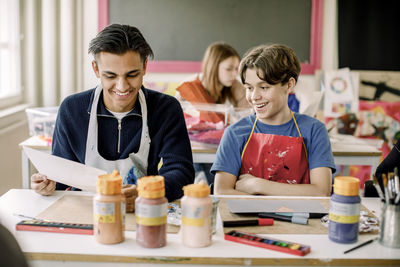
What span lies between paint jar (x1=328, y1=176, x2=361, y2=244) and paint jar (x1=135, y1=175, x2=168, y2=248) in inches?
15.6

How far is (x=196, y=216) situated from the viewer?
112 centimetres

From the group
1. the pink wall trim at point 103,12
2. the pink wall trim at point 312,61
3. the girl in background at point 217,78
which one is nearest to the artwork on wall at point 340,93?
the pink wall trim at point 312,61

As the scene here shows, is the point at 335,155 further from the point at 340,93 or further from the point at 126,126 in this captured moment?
the point at 340,93

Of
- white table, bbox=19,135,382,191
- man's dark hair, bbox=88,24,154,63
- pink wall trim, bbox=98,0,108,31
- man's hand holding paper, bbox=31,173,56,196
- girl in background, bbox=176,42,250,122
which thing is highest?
pink wall trim, bbox=98,0,108,31

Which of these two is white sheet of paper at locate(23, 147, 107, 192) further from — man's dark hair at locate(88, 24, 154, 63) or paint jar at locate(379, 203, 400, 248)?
paint jar at locate(379, 203, 400, 248)

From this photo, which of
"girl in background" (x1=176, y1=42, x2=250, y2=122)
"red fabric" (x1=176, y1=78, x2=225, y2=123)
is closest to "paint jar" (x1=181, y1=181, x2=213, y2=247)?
"red fabric" (x1=176, y1=78, x2=225, y2=123)

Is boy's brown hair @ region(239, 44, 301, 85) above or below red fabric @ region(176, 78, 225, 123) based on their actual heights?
above

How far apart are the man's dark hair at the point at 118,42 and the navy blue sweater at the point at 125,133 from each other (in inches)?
7.7

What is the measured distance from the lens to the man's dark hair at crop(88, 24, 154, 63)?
1590 millimetres

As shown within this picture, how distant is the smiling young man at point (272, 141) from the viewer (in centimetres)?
180

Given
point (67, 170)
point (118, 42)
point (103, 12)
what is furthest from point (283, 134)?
point (103, 12)

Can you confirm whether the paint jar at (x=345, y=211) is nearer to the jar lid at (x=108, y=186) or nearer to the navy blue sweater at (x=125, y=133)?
the jar lid at (x=108, y=186)

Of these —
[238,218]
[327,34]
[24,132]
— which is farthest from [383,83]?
[238,218]

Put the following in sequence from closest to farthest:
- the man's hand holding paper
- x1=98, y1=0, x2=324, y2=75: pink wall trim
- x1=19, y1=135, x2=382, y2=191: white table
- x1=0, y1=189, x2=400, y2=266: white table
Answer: x1=0, y1=189, x2=400, y2=266: white table
the man's hand holding paper
x1=19, y1=135, x2=382, y2=191: white table
x1=98, y1=0, x2=324, y2=75: pink wall trim
